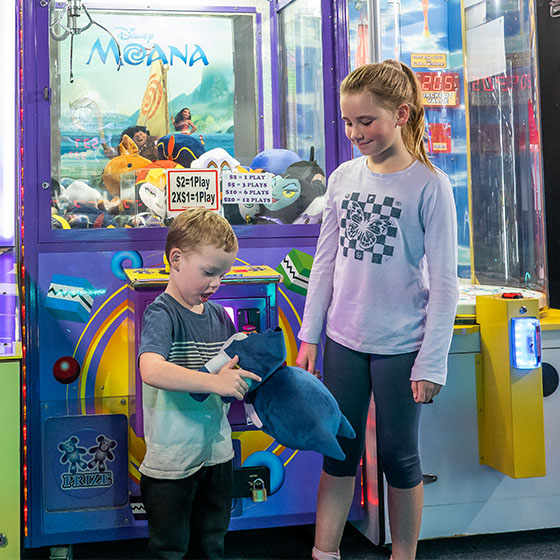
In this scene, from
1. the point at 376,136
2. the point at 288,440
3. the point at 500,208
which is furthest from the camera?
the point at 500,208

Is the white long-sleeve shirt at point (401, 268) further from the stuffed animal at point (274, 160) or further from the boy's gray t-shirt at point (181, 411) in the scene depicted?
the stuffed animal at point (274, 160)

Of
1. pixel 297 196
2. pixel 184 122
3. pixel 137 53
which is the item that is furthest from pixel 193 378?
pixel 137 53

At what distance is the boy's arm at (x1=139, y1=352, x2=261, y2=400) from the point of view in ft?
5.12

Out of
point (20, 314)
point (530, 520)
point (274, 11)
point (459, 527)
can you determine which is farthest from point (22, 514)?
point (274, 11)

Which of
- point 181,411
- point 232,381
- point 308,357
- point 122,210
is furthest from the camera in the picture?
point 122,210

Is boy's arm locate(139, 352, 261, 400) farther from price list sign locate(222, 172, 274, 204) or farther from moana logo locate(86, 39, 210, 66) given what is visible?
moana logo locate(86, 39, 210, 66)

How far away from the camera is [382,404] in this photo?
1.99 metres

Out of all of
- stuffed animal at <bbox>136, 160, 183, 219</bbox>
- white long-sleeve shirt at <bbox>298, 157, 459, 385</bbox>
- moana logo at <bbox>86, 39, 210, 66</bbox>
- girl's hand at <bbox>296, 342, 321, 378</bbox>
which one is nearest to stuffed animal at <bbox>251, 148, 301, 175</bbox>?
stuffed animal at <bbox>136, 160, 183, 219</bbox>

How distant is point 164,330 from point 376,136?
72 centimetres

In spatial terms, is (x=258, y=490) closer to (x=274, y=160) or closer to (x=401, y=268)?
(x=401, y=268)

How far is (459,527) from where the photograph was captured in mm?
2521

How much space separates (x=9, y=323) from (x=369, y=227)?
1.06 metres

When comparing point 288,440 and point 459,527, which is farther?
point 459,527

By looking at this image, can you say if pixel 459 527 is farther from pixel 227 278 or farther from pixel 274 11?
pixel 274 11
